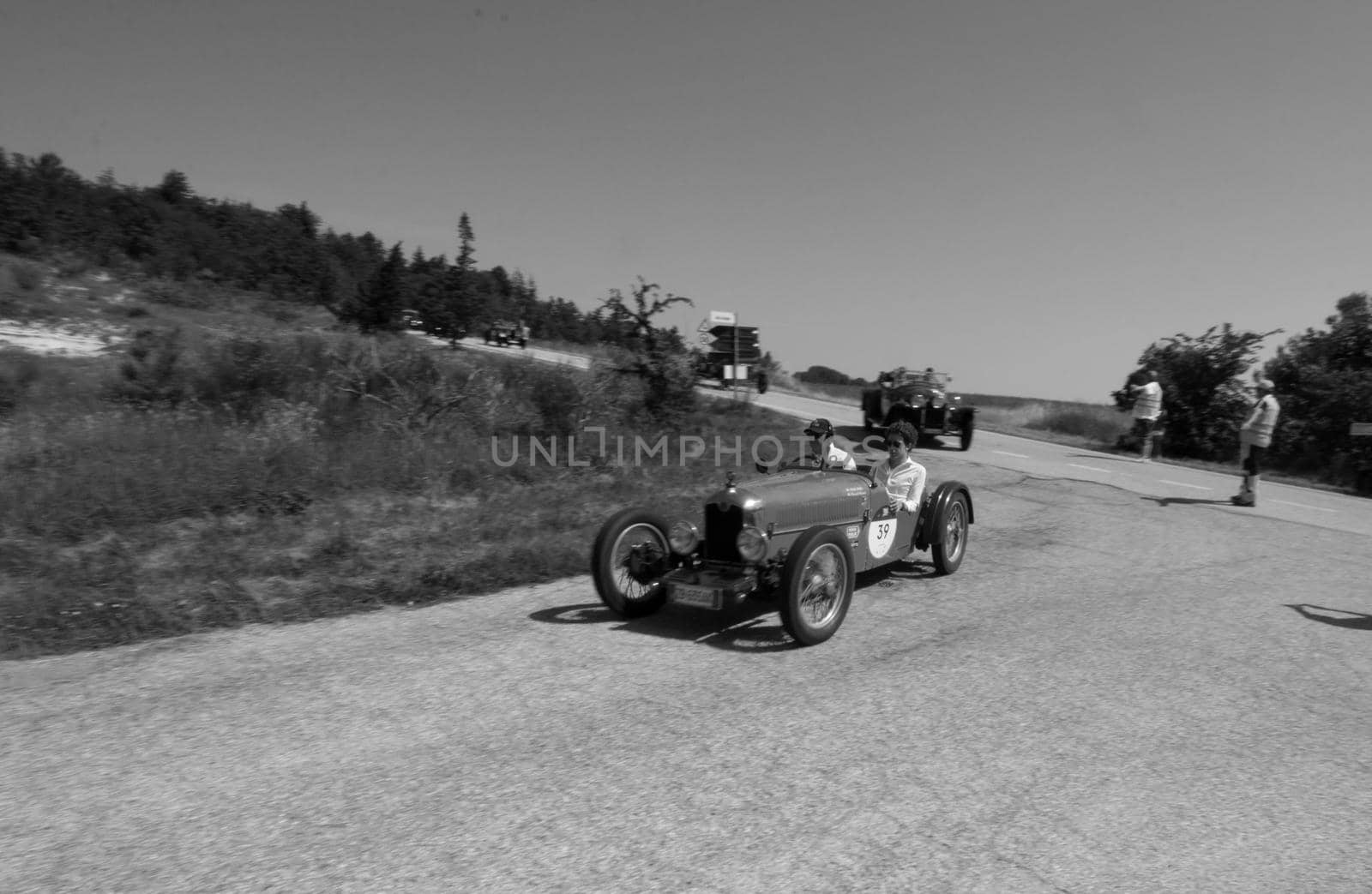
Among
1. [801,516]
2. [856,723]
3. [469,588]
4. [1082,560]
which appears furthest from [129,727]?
[1082,560]

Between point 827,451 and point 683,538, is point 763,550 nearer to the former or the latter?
point 683,538

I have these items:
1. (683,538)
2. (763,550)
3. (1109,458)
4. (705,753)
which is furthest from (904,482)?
(1109,458)

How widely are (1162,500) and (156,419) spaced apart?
14.6 m

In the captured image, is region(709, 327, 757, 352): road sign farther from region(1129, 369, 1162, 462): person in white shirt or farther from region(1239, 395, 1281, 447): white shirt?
region(1239, 395, 1281, 447): white shirt

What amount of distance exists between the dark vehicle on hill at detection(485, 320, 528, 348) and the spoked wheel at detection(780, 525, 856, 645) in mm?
39715

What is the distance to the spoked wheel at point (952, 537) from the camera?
8.50 meters

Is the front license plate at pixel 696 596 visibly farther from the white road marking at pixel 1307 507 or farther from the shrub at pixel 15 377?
the white road marking at pixel 1307 507

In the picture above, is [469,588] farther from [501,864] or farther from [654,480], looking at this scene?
[654,480]

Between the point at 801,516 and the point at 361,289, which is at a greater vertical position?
the point at 361,289

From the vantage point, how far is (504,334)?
4556 cm

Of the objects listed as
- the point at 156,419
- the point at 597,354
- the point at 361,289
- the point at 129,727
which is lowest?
the point at 129,727

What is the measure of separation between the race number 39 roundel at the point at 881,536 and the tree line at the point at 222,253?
10030 mm

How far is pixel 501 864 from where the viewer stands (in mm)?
3453

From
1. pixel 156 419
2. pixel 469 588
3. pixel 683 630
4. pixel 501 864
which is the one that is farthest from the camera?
pixel 156 419
